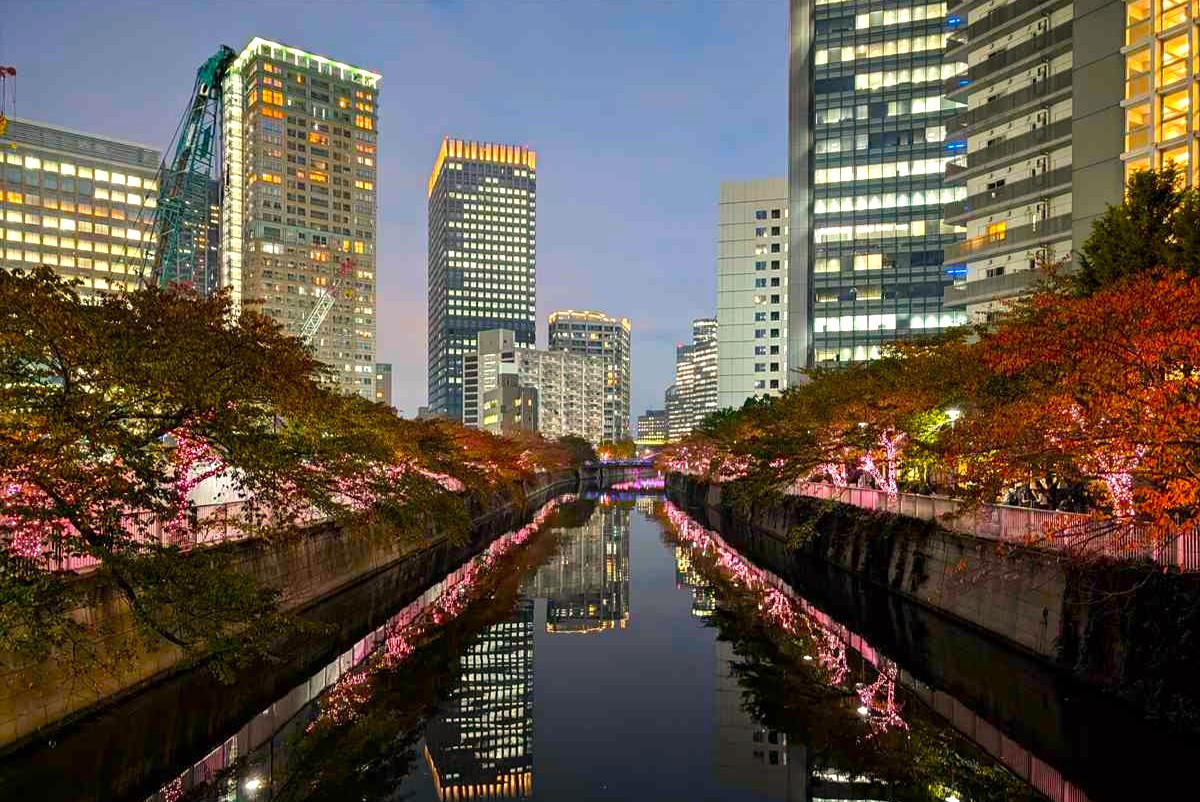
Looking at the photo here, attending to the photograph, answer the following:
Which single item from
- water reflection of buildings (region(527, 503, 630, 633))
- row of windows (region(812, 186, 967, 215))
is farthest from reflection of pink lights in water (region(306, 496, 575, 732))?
row of windows (region(812, 186, 967, 215))

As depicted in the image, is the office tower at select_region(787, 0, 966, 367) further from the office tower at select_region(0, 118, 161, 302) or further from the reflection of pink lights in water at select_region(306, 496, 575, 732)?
the office tower at select_region(0, 118, 161, 302)

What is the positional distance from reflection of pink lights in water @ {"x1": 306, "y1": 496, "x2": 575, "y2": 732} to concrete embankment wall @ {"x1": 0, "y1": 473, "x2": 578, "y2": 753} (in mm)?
1268

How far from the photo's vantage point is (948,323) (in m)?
111

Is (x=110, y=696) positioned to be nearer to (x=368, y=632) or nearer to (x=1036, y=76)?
(x=368, y=632)

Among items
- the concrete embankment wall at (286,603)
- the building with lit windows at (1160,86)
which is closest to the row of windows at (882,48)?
the building with lit windows at (1160,86)

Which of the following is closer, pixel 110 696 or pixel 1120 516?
pixel 1120 516

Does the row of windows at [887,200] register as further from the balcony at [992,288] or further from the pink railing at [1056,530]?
the pink railing at [1056,530]

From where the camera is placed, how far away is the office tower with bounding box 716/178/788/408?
15575 centimetres

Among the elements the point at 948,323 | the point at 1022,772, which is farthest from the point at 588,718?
the point at 948,323

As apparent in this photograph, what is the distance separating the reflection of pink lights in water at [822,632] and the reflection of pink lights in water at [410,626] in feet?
46.7

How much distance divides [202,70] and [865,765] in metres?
122

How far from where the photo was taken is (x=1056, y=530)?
2012 centimetres

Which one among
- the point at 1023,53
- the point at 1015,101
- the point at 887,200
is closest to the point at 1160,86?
the point at 1015,101

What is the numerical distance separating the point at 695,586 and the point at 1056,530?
25916 mm
